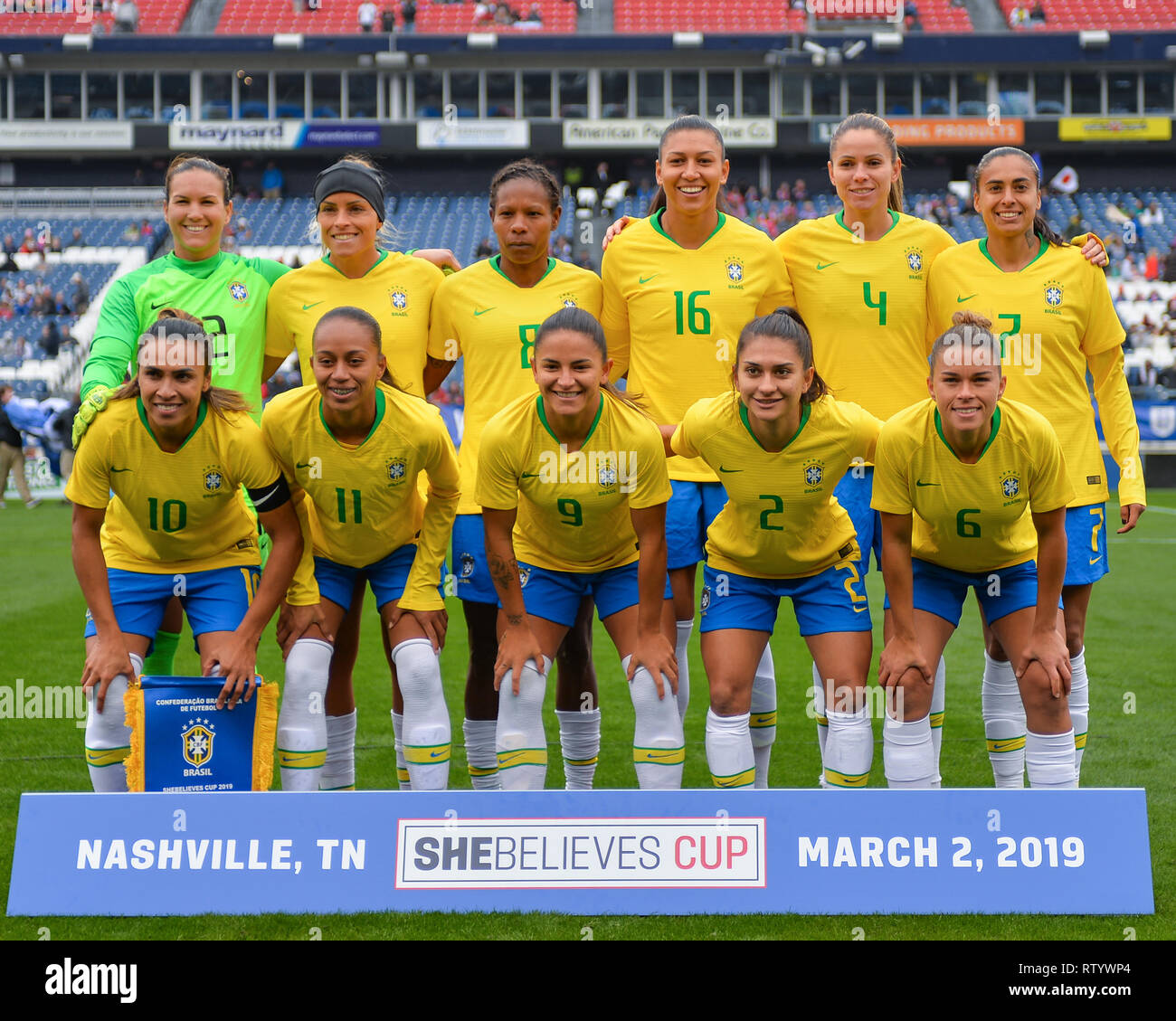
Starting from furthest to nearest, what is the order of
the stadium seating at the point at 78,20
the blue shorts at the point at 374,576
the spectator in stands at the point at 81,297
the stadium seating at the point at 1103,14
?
the stadium seating at the point at 1103,14
the stadium seating at the point at 78,20
the spectator in stands at the point at 81,297
the blue shorts at the point at 374,576

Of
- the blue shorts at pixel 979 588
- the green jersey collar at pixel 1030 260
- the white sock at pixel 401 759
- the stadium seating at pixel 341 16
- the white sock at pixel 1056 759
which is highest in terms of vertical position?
the stadium seating at pixel 341 16

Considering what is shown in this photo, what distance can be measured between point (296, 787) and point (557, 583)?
42.3 inches

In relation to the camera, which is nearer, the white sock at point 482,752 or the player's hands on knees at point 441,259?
the white sock at point 482,752

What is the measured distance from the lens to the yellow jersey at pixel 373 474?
4.21m

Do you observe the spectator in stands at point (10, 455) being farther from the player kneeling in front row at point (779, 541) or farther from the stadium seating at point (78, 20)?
the stadium seating at point (78, 20)

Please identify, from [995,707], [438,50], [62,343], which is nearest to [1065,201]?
[438,50]

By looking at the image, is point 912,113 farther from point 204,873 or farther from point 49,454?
point 204,873

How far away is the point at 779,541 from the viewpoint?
13.6 feet

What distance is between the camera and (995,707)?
4.63 m

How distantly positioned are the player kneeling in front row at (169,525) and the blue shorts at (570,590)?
795mm

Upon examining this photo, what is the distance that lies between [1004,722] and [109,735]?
10.2ft

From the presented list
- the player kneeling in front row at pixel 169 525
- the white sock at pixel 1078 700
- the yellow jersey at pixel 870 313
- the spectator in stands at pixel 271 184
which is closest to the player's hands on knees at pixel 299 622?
the player kneeling in front row at pixel 169 525

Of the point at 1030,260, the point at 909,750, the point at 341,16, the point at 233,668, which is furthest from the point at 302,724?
the point at 341,16

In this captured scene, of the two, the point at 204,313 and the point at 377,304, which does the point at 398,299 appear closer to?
the point at 377,304
